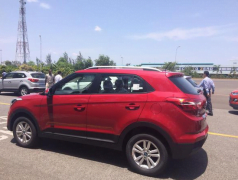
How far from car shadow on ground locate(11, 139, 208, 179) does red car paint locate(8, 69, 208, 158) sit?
1.76ft

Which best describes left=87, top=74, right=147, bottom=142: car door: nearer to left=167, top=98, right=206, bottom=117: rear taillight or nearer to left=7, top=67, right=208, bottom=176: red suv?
left=7, top=67, right=208, bottom=176: red suv

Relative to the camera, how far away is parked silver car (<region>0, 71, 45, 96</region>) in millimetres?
13641

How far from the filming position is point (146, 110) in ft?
12.1

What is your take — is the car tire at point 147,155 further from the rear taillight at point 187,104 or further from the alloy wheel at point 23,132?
the alloy wheel at point 23,132

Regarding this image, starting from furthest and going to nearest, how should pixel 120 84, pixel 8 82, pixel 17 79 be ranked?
pixel 8 82 < pixel 17 79 < pixel 120 84

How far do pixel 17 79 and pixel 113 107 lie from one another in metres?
11.8

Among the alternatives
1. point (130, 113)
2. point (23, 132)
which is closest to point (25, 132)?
point (23, 132)

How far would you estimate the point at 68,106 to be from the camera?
4.37 meters

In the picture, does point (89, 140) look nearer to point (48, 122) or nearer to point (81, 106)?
point (81, 106)

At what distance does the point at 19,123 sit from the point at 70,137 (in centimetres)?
141

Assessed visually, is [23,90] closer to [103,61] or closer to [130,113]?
[130,113]

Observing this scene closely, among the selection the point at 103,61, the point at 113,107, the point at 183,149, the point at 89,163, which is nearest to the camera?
the point at 183,149

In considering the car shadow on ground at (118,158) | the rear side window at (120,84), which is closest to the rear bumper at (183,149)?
the car shadow on ground at (118,158)

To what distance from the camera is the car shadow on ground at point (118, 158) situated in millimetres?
3871
